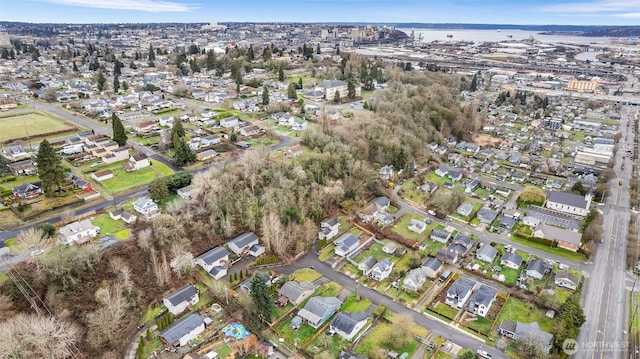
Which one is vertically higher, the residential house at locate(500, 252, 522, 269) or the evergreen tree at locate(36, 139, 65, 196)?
the evergreen tree at locate(36, 139, 65, 196)

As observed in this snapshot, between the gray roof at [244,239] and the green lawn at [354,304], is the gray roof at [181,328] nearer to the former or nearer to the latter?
the gray roof at [244,239]

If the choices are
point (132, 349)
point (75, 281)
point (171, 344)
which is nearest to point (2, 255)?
point (75, 281)

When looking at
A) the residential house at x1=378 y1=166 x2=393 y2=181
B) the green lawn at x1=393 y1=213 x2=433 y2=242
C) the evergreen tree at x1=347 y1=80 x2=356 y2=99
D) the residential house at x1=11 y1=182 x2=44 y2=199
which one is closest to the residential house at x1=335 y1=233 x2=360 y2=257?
the green lawn at x1=393 y1=213 x2=433 y2=242

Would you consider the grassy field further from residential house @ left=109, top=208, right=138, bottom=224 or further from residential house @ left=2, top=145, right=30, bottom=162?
residential house @ left=109, top=208, right=138, bottom=224

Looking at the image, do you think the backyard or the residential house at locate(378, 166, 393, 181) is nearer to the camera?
the backyard

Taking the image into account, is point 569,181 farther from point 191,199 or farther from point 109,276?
point 109,276

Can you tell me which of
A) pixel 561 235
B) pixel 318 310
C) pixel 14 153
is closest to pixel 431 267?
pixel 318 310
